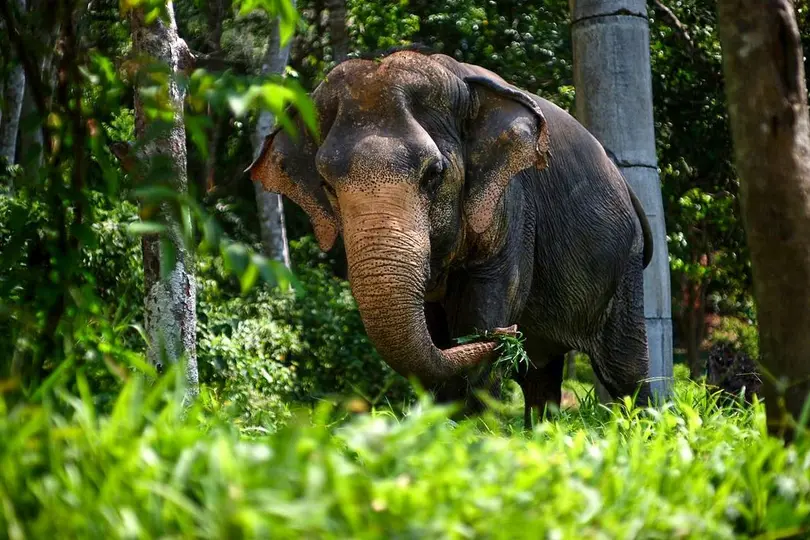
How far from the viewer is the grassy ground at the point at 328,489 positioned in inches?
97.5

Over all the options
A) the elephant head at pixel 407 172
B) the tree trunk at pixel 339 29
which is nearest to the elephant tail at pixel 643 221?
the elephant head at pixel 407 172

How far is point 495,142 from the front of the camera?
638cm

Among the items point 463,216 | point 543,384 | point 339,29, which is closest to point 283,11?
point 463,216

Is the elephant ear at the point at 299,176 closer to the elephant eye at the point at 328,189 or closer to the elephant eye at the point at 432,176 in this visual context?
the elephant eye at the point at 328,189

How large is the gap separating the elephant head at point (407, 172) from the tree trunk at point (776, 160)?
2.07 meters

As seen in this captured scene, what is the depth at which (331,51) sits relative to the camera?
14.6 metres

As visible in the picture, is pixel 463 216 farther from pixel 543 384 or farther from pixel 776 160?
pixel 776 160

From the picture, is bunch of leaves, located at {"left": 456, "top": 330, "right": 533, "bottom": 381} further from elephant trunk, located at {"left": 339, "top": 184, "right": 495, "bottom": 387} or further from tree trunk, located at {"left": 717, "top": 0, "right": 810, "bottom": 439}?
tree trunk, located at {"left": 717, "top": 0, "right": 810, "bottom": 439}

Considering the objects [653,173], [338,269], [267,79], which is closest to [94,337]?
[267,79]

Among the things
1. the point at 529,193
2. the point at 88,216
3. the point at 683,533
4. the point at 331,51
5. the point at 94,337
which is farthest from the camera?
the point at 331,51

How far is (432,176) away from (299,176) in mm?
908

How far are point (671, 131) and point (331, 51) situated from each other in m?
4.14

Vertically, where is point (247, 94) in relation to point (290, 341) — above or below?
above

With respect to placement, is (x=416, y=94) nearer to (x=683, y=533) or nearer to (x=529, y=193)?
(x=529, y=193)
